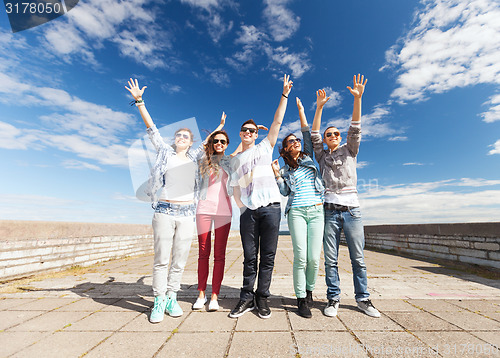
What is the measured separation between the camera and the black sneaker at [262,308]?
2453 mm

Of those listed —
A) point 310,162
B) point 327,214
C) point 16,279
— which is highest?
point 310,162

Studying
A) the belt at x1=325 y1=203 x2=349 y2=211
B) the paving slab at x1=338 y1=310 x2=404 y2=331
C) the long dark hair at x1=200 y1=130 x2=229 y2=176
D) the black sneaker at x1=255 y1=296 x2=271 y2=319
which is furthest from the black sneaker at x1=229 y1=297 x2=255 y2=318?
the long dark hair at x1=200 y1=130 x2=229 y2=176

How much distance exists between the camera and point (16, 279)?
13.9ft

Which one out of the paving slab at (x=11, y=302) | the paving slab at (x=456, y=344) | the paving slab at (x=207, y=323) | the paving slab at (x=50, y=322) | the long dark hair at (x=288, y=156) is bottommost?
the paving slab at (x=11, y=302)

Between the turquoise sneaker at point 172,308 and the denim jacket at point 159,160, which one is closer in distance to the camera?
the turquoise sneaker at point 172,308

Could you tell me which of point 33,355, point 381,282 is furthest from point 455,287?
point 33,355

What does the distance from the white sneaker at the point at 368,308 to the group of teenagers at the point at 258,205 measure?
0.04 ft

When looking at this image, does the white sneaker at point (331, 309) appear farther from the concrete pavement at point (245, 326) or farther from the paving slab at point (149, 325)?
the paving slab at point (149, 325)

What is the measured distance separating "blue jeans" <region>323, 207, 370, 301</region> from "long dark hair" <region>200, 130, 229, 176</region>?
1514 millimetres

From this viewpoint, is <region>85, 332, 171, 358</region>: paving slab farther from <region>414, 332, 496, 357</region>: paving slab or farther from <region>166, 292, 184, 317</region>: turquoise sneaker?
<region>414, 332, 496, 357</region>: paving slab

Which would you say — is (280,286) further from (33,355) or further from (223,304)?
(33,355)

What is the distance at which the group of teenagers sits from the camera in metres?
2.53

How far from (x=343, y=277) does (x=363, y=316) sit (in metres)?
2.13

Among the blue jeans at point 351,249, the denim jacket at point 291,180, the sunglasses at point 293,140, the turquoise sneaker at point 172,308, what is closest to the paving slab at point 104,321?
the turquoise sneaker at point 172,308
